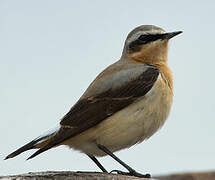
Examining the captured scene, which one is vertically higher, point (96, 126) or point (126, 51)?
point (126, 51)

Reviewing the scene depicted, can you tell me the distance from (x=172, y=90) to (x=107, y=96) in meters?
1.13

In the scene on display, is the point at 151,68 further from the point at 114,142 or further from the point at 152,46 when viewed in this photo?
the point at 114,142

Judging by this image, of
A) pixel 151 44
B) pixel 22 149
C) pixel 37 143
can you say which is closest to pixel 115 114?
pixel 37 143

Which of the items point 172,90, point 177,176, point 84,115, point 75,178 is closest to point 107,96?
point 84,115

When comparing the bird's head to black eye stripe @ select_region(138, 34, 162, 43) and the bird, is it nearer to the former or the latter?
black eye stripe @ select_region(138, 34, 162, 43)

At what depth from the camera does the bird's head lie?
33.0ft

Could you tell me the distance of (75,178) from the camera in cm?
753

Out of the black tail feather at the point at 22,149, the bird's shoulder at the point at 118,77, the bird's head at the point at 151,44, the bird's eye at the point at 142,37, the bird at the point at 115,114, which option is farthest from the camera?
the bird's eye at the point at 142,37

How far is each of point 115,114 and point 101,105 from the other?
0.84ft

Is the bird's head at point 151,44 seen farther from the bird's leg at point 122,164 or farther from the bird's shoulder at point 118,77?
the bird's leg at point 122,164

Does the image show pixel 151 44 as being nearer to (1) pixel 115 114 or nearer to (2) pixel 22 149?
(1) pixel 115 114

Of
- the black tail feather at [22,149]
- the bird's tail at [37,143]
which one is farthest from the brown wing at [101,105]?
the black tail feather at [22,149]

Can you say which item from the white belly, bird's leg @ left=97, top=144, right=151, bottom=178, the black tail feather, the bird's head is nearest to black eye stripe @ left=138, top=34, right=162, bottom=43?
the bird's head

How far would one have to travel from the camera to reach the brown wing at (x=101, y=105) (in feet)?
28.6
